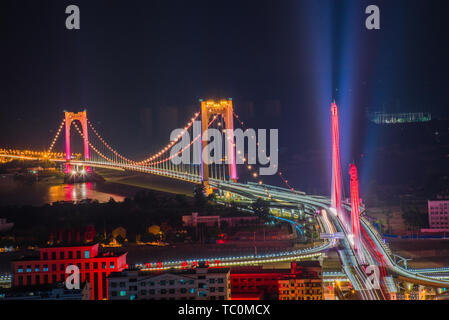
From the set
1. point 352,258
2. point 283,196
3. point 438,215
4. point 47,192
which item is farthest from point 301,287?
point 47,192

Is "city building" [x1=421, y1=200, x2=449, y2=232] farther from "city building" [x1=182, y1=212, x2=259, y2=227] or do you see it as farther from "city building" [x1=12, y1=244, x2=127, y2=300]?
"city building" [x1=12, y1=244, x2=127, y2=300]

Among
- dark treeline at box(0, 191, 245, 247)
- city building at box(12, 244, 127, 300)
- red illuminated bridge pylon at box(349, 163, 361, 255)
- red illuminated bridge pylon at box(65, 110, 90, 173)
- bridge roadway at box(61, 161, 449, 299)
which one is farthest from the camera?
red illuminated bridge pylon at box(65, 110, 90, 173)

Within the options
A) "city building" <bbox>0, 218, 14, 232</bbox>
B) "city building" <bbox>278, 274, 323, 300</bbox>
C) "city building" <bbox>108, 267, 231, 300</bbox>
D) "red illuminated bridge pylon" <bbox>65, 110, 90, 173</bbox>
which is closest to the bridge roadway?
"city building" <bbox>278, 274, 323, 300</bbox>

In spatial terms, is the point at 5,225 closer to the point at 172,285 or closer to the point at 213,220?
the point at 213,220

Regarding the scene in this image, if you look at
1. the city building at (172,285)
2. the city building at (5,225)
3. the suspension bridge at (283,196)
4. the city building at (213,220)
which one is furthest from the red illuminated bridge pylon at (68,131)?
the city building at (172,285)

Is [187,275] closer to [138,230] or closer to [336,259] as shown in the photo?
[336,259]
